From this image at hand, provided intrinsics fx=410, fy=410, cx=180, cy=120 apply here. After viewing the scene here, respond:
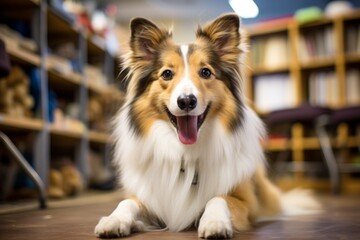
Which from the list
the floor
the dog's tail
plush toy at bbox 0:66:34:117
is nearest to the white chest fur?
the floor

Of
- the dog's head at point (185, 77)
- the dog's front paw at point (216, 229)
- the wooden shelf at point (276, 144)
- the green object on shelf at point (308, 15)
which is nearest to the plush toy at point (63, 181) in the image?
the dog's head at point (185, 77)

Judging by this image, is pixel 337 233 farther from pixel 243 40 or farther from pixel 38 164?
pixel 38 164

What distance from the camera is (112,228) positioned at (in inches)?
56.7

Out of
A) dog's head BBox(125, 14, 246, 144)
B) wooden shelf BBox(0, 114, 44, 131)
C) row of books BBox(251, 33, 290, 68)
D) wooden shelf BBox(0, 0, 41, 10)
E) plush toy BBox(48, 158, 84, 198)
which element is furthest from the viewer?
row of books BBox(251, 33, 290, 68)

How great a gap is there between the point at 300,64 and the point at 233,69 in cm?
391

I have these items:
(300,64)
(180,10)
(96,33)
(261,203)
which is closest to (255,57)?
(300,64)

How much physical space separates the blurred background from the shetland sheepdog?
1.10 meters

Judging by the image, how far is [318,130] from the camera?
445cm

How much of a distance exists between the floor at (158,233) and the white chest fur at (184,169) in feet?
0.43

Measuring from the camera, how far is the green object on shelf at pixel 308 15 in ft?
17.4

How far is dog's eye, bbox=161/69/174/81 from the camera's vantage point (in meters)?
1.71

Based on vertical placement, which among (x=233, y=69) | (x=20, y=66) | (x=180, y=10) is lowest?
(x=233, y=69)

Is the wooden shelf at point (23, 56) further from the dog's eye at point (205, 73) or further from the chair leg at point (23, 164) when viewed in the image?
the dog's eye at point (205, 73)

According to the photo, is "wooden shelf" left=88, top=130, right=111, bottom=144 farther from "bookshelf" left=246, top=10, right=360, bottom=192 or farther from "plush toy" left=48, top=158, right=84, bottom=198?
"bookshelf" left=246, top=10, right=360, bottom=192
